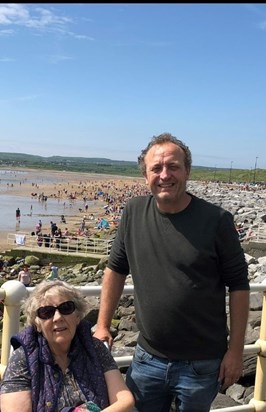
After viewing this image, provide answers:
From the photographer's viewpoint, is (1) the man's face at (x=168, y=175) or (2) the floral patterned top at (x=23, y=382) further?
(1) the man's face at (x=168, y=175)

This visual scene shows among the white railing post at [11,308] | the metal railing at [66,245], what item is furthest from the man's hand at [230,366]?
the metal railing at [66,245]

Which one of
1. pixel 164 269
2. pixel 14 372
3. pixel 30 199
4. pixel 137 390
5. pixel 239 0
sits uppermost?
pixel 239 0

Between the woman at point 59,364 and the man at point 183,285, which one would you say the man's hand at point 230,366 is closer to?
the man at point 183,285

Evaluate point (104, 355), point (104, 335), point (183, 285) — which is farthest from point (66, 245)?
point (183, 285)

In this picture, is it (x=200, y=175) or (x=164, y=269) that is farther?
(x=200, y=175)

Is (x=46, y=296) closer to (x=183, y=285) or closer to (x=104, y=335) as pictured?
(x=104, y=335)

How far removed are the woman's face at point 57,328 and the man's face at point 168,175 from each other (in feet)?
2.32

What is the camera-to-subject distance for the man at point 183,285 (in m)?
2.61

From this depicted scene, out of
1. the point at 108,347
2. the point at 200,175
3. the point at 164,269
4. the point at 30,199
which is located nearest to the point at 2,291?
the point at 108,347

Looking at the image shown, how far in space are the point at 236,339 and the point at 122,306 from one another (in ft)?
29.2

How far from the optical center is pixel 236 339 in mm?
2631

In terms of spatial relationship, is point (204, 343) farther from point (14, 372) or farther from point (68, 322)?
point (14, 372)

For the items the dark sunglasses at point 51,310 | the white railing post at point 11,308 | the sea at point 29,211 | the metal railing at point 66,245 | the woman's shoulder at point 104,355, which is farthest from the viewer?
the sea at point 29,211

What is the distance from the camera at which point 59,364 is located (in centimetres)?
252
